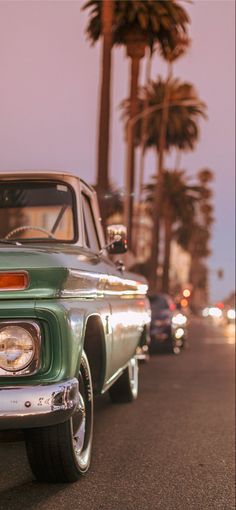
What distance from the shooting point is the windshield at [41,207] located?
6.66 meters

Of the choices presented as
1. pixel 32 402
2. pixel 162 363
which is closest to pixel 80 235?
pixel 32 402

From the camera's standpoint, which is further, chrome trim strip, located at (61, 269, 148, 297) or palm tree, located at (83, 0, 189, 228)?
palm tree, located at (83, 0, 189, 228)

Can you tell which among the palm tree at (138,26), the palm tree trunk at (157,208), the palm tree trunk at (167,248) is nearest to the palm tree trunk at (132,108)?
the palm tree at (138,26)

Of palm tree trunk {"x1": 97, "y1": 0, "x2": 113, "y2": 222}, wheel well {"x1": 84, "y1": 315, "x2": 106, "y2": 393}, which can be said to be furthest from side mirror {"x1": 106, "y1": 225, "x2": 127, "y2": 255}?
palm tree trunk {"x1": 97, "y1": 0, "x2": 113, "y2": 222}

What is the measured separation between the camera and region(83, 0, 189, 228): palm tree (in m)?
32.1

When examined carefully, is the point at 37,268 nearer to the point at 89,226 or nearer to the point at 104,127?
the point at 89,226

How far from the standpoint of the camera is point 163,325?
19.7 meters

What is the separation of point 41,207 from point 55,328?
274 centimetres

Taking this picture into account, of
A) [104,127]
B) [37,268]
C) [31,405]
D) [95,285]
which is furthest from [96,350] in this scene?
[104,127]

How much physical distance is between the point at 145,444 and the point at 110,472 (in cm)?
126

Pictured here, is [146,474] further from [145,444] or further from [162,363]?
[162,363]

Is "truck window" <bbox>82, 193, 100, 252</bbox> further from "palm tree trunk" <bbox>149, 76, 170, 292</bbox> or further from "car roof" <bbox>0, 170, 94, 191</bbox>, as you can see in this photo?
"palm tree trunk" <bbox>149, 76, 170, 292</bbox>

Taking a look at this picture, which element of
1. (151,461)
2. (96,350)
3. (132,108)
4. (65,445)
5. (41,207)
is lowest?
(151,461)

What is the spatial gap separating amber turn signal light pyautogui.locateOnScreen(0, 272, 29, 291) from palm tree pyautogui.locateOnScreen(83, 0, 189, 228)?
28230 millimetres
